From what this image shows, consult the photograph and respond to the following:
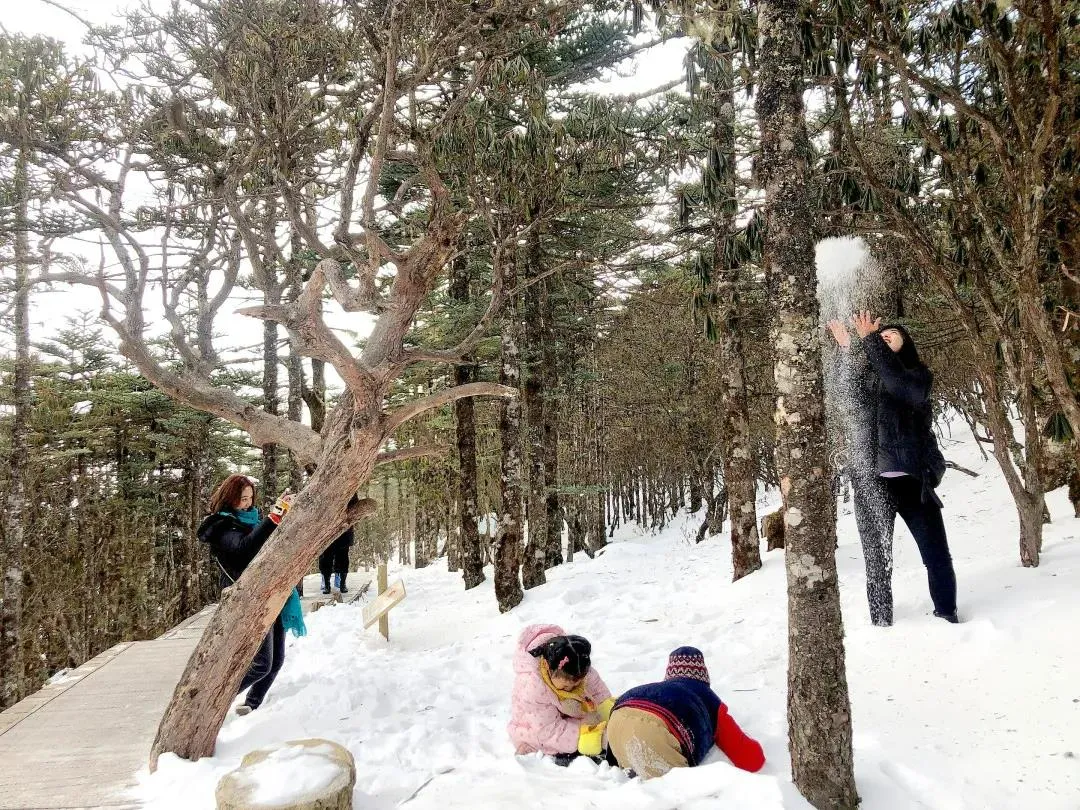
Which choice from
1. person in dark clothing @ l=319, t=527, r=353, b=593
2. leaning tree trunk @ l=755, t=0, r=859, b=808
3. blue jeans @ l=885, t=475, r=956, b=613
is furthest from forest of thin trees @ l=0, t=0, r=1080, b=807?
person in dark clothing @ l=319, t=527, r=353, b=593

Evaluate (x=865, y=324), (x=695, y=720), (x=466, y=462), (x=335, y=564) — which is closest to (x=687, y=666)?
(x=695, y=720)

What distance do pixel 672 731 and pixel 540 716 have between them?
978mm

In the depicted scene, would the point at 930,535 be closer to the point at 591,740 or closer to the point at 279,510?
the point at 591,740

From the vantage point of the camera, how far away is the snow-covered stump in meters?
2.86

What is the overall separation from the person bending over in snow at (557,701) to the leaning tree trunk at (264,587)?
1.59 meters

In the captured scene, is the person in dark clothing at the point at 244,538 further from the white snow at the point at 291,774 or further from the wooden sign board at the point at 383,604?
the wooden sign board at the point at 383,604

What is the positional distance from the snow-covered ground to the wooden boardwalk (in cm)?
36

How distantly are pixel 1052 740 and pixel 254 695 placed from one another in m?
5.33

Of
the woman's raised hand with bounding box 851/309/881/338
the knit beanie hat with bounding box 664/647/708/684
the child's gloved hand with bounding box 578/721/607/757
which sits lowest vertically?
the child's gloved hand with bounding box 578/721/607/757

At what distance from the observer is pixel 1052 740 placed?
2.83 metres

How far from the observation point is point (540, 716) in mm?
3875

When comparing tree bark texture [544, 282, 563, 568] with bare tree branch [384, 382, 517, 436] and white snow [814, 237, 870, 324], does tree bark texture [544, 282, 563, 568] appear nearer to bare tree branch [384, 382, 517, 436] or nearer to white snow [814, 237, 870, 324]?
white snow [814, 237, 870, 324]

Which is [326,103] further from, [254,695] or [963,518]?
[963,518]

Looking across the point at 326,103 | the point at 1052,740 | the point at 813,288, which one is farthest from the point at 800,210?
the point at 326,103
